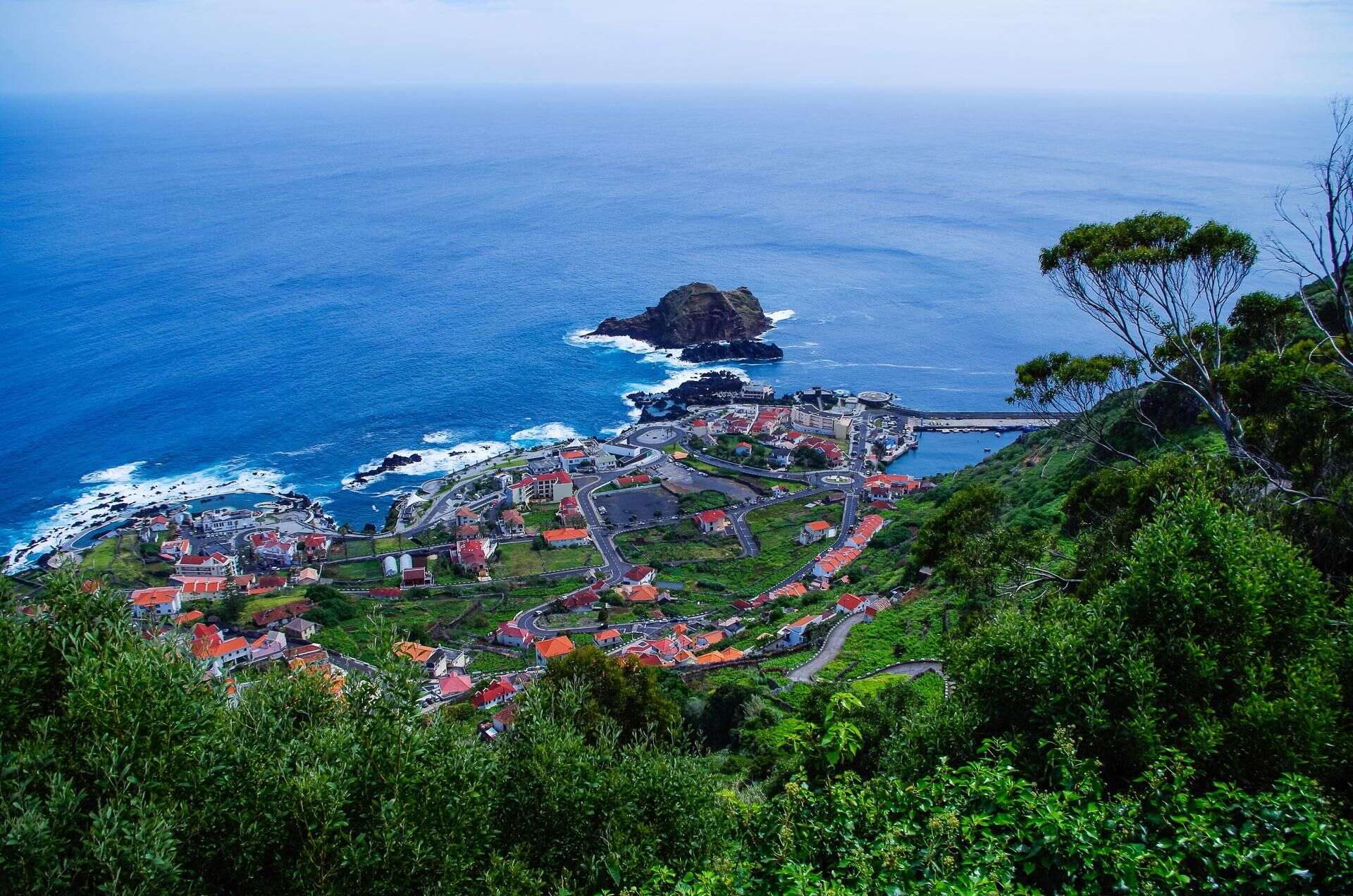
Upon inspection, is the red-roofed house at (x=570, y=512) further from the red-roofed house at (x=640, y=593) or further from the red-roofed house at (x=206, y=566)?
the red-roofed house at (x=206, y=566)

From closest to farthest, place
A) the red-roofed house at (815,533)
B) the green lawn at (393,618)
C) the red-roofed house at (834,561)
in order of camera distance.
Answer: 1. the green lawn at (393,618)
2. the red-roofed house at (834,561)
3. the red-roofed house at (815,533)

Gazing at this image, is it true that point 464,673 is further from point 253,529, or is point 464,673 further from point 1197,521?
point 1197,521

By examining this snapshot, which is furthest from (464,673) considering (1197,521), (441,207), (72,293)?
(441,207)

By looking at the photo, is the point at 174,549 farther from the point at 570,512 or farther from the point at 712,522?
the point at 712,522

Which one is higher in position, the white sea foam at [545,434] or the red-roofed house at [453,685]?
the white sea foam at [545,434]

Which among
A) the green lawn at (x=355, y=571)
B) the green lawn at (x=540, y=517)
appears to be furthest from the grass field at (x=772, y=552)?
the green lawn at (x=355, y=571)

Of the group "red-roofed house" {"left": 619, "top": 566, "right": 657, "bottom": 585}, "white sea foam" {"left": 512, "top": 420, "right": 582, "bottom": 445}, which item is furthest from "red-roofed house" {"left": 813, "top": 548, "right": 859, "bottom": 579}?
"white sea foam" {"left": 512, "top": 420, "right": 582, "bottom": 445}
